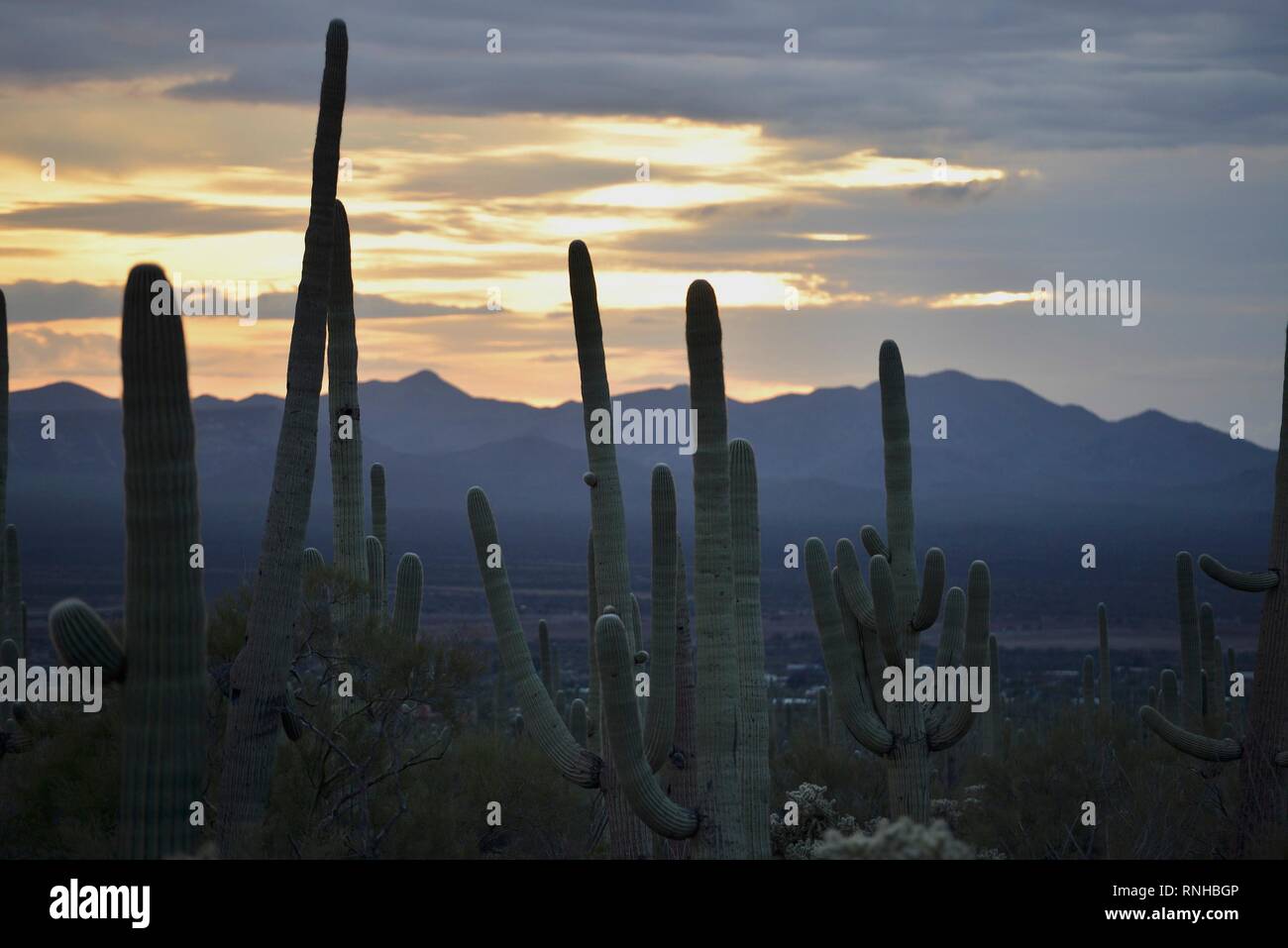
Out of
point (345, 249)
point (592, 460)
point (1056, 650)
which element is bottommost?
point (1056, 650)

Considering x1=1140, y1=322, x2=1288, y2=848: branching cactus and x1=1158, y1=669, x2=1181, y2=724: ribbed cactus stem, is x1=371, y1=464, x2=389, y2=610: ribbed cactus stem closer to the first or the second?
x1=1140, y1=322, x2=1288, y2=848: branching cactus

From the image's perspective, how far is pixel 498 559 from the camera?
13297mm

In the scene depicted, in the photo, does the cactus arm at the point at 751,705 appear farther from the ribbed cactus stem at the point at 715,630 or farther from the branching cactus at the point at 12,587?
the branching cactus at the point at 12,587

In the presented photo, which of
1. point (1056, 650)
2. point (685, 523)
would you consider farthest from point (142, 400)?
point (685, 523)

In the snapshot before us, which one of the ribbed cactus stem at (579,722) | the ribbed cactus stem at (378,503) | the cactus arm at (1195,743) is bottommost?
the ribbed cactus stem at (579,722)

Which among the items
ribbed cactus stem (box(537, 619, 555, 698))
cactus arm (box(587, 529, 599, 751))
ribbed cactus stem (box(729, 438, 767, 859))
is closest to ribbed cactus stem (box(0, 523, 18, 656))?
cactus arm (box(587, 529, 599, 751))

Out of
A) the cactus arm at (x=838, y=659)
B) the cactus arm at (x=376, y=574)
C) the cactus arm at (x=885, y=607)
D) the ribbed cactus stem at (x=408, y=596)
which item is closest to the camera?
the cactus arm at (x=838, y=659)

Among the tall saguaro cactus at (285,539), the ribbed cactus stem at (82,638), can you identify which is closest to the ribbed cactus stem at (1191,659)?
the tall saguaro cactus at (285,539)

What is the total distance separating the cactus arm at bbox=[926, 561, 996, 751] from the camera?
14781mm

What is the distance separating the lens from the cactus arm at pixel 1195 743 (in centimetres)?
1486

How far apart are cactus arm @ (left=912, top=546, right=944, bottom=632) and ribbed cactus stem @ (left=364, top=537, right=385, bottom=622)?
5.69 m

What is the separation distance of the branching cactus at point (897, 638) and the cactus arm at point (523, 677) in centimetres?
291
